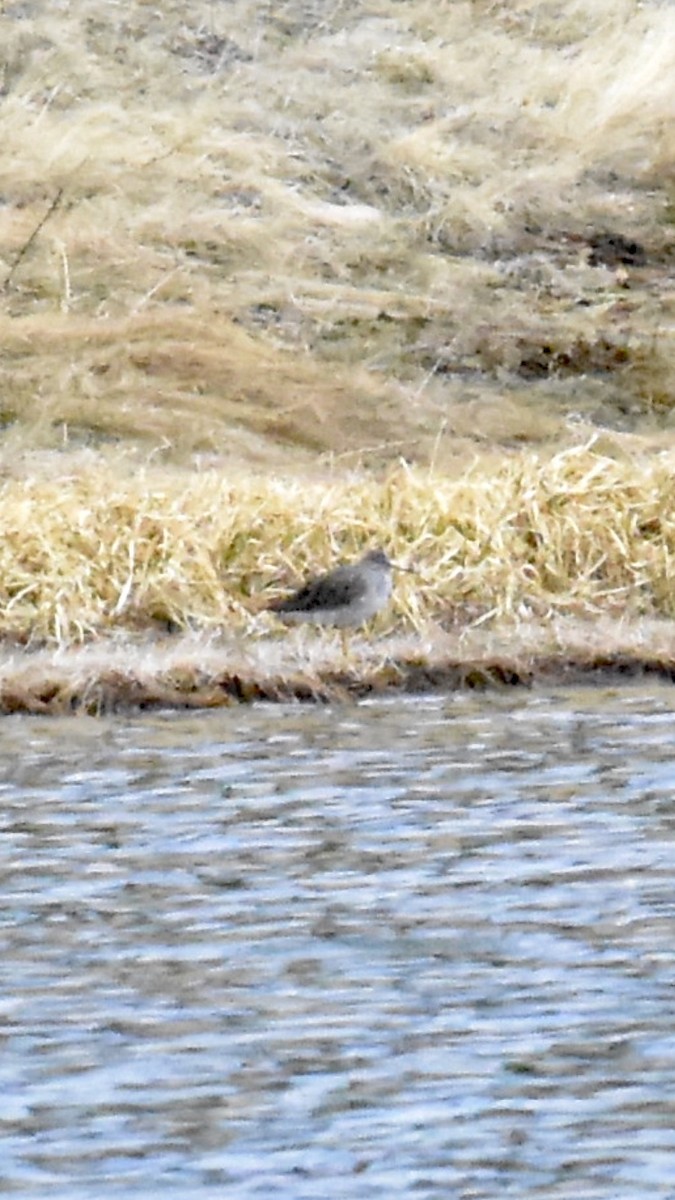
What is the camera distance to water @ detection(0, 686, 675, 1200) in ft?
21.0

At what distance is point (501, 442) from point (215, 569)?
4276 mm

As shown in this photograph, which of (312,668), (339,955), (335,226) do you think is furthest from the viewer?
(335,226)

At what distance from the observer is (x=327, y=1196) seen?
6109mm

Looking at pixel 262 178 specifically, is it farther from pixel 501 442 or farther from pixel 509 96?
pixel 501 442

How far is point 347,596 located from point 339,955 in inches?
179

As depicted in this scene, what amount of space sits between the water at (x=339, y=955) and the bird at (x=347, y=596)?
79 cm

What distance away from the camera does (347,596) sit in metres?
12.4

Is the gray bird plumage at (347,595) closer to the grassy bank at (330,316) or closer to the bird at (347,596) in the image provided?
the bird at (347,596)

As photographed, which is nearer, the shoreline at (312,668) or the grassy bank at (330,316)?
the shoreline at (312,668)

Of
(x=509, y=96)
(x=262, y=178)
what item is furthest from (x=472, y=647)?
(x=509, y=96)

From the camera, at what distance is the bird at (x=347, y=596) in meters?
12.5

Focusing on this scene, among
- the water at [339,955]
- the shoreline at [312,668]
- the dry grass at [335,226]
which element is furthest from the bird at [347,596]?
the dry grass at [335,226]

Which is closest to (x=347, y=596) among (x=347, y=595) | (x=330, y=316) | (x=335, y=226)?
(x=347, y=595)

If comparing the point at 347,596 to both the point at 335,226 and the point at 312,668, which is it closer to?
the point at 312,668
